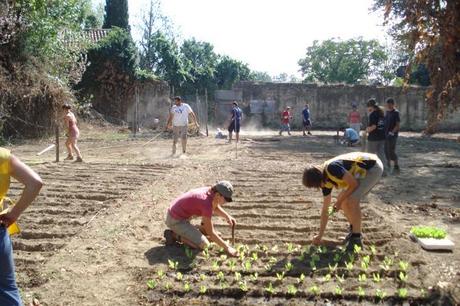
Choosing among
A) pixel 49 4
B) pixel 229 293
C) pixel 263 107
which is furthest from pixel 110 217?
pixel 263 107

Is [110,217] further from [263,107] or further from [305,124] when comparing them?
[263,107]

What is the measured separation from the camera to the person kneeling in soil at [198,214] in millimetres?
5395

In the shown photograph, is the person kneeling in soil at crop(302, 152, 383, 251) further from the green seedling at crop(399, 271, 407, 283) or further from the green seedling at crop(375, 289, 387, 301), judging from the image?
the green seedling at crop(375, 289, 387, 301)

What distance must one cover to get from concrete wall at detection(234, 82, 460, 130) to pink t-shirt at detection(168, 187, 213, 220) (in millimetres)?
23184

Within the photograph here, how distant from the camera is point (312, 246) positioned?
575 cm

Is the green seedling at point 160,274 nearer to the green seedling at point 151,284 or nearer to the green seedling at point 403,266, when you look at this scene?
the green seedling at point 151,284

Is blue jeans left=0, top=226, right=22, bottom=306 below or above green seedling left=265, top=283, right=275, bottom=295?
above

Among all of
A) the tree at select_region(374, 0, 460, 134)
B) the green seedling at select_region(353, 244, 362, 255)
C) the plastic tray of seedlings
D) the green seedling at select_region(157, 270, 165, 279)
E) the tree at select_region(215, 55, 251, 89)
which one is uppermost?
the tree at select_region(215, 55, 251, 89)

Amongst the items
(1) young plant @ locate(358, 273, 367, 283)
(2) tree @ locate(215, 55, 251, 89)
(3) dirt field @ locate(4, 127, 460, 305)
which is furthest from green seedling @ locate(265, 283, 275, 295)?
(2) tree @ locate(215, 55, 251, 89)

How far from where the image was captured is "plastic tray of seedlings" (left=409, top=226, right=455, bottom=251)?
560 centimetres

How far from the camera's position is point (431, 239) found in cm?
582

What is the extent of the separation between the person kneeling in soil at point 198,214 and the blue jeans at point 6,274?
2586mm

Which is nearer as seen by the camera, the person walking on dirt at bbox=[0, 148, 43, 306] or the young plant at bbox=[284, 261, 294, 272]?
the person walking on dirt at bbox=[0, 148, 43, 306]

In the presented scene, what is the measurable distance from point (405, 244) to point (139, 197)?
443 cm
